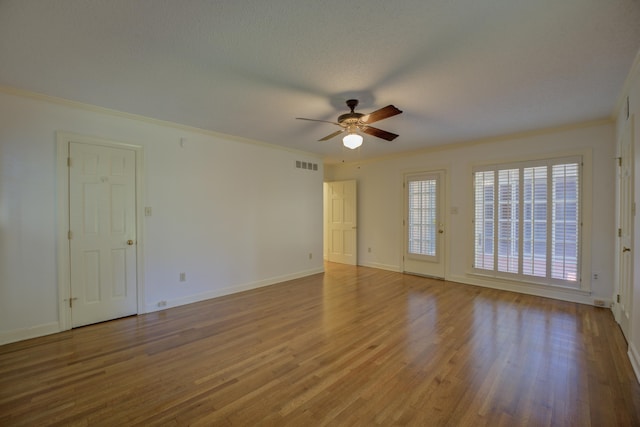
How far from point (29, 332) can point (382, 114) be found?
4.43 meters

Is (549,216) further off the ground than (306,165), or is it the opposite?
(306,165)

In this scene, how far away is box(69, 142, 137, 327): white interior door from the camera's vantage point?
331 centimetres

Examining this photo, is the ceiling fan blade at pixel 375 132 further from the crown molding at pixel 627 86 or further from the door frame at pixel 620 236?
the door frame at pixel 620 236

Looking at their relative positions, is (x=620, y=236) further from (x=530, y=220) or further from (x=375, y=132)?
(x=375, y=132)

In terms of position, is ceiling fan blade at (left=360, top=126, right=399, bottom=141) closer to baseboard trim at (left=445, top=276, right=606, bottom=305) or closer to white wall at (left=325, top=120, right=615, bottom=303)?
white wall at (left=325, top=120, right=615, bottom=303)

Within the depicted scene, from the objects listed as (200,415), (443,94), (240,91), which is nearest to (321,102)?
(240,91)

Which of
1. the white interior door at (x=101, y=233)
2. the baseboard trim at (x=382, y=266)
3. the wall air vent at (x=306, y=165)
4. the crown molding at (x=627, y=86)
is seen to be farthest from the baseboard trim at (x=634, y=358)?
the white interior door at (x=101, y=233)

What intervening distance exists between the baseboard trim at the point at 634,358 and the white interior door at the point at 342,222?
4828 millimetres

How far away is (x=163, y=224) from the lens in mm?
3971

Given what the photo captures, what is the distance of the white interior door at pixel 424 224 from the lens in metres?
5.59

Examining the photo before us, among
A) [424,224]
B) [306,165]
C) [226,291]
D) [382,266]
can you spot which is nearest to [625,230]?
[424,224]

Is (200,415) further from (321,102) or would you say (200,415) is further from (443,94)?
(443,94)

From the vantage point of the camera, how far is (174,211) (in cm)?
408

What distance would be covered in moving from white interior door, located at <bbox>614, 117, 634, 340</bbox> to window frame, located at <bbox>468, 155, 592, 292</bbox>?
0.52 meters
